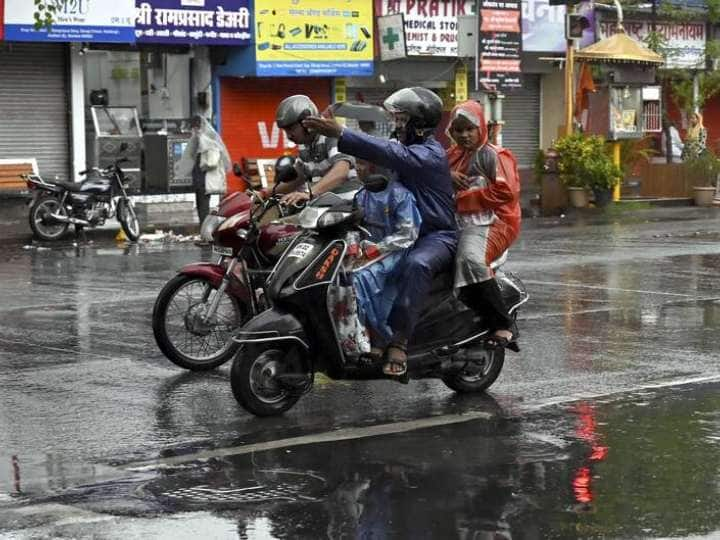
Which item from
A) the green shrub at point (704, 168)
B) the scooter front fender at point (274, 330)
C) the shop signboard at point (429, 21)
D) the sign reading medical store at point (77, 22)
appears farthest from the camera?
the green shrub at point (704, 168)

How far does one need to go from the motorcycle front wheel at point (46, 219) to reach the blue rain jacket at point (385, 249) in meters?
12.0

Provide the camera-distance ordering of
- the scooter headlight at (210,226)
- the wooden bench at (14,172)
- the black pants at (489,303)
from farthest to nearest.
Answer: the wooden bench at (14,172) < the scooter headlight at (210,226) < the black pants at (489,303)

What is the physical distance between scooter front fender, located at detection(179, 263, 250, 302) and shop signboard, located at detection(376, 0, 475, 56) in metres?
17.3

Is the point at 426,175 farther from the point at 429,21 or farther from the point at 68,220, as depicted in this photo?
the point at 429,21

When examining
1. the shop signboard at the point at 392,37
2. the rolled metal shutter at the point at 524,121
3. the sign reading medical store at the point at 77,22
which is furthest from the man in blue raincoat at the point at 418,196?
the rolled metal shutter at the point at 524,121

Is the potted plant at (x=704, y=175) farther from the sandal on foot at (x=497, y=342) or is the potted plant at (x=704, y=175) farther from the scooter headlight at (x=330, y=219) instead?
the scooter headlight at (x=330, y=219)

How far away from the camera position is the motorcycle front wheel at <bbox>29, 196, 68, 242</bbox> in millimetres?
19297

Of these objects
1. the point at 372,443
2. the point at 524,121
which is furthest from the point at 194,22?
the point at 372,443

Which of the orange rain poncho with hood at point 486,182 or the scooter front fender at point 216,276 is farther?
the scooter front fender at point 216,276

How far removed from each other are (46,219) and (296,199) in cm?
1128

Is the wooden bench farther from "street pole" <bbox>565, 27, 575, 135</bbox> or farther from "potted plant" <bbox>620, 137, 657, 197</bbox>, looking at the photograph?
"potted plant" <bbox>620, 137, 657, 197</bbox>

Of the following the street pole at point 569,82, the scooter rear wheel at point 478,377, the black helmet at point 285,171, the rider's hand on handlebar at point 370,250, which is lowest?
the scooter rear wheel at point 478,377

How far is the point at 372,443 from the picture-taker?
7.28m

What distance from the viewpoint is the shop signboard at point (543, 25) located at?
92.3 ft
